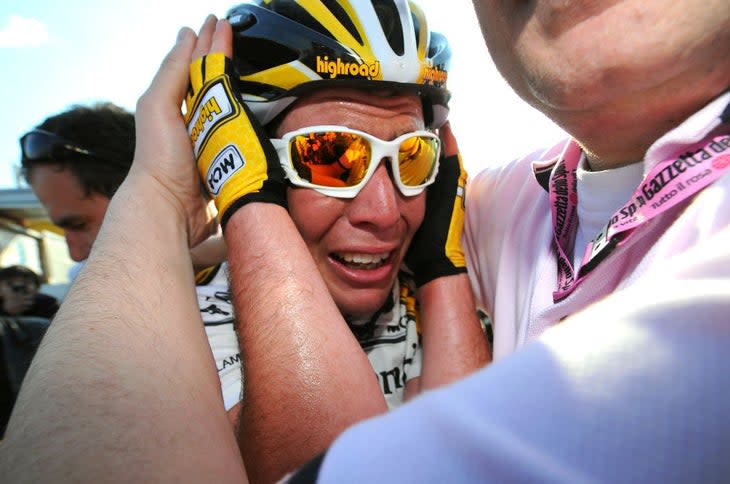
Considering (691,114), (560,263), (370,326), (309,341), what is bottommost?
(370,326)

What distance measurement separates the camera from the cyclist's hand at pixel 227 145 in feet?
5.97

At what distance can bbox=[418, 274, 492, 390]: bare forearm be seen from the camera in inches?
75.3

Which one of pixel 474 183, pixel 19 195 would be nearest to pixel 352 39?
pixel 474 183

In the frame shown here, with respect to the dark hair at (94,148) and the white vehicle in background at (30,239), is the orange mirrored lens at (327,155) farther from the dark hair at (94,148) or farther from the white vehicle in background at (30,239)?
the white vehicle in background at (30,239)

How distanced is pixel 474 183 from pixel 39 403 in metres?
2.03

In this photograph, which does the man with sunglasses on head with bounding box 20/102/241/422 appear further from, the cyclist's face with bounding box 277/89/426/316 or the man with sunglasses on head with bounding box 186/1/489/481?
the cyclist's face with bounding box 277/89/426/316

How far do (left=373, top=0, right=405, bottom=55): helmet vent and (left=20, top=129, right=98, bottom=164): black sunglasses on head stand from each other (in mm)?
2542

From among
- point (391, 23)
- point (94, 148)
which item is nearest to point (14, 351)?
point (94, 148)

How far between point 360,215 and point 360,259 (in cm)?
23

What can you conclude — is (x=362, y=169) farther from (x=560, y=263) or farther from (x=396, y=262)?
(x=560, y=263)

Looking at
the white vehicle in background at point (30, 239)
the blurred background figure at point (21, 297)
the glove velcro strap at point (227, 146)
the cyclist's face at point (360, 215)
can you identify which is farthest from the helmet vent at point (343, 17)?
the white vehicle in background at point (30, 239)

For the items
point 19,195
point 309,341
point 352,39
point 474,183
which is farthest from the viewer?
point 19,195

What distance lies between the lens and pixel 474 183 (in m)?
2.48

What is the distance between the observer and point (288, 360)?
1472mm
